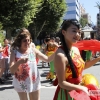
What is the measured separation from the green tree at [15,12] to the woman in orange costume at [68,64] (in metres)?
17.5

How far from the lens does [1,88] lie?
793 centimetres

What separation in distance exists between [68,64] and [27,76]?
4.81 ft

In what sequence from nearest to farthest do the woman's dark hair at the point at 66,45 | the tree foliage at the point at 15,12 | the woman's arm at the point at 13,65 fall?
the woman's dark hair at the point at 66,45 → the woman's arm at the point at 13,65 → the tree foliage at the point at 15,12

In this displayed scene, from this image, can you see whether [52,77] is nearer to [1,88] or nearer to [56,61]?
[1,88]

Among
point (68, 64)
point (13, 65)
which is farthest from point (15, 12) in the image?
point (68, 64)

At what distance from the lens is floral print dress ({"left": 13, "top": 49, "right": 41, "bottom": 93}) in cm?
385

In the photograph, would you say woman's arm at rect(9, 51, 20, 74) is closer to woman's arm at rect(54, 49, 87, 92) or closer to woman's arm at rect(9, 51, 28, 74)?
woman's arm at rect(9, 51, 28, 74)

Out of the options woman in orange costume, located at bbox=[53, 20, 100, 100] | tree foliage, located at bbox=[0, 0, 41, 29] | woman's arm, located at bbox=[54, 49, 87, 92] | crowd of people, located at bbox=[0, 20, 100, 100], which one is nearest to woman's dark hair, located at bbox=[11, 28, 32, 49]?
crowd of people, located at bbox=[0, 20, 100, 100]

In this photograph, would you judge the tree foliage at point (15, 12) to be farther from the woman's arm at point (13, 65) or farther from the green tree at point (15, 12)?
the woman's arm at point (13, 65)

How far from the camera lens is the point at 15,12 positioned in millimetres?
20172

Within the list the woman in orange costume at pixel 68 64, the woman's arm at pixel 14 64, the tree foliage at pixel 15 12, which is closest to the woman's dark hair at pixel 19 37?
the woman's arm at pixel 14 64

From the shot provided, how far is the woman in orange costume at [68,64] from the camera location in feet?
7.88

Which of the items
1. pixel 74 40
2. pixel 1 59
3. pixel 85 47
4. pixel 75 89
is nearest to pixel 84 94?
pixel 75 89

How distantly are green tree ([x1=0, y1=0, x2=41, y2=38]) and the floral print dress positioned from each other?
1623 cm
